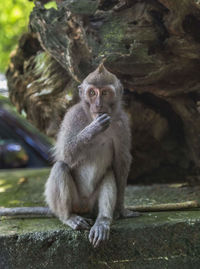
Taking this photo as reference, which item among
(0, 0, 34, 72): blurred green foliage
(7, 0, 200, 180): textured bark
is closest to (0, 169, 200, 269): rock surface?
(7, 0, 200, 180): textured bark

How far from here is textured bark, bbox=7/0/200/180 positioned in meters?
3.68

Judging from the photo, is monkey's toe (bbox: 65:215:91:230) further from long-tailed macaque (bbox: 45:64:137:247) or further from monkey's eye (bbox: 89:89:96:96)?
monkey's eye (bbox: 89:89:96:96)

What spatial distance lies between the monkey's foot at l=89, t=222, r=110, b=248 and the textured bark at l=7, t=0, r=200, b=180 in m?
1.95

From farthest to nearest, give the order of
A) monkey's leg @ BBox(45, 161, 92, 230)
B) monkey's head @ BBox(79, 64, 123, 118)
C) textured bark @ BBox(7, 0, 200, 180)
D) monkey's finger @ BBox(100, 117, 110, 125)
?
textured bark @ BBox(7, 0, 200, 180) < monkey's leg @ BBox(45, 161, 92, 230) < monkey's head @ BBox(79, 64, 123, 118) < monkey's finger @ BBox(100, 117, 110, 125)

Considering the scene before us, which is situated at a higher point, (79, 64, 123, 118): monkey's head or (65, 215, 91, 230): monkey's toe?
(79, 64, 123, 118): monkey's head

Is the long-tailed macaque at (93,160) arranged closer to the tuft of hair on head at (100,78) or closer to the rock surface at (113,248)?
the tuft of hair on head at (100,78)

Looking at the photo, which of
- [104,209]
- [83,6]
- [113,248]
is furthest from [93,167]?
[83,6]

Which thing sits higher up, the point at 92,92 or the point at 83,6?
the point at 83,6

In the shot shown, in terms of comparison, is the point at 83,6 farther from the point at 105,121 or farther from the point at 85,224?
the point at 85,224

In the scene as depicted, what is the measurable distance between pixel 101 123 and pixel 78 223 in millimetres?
988

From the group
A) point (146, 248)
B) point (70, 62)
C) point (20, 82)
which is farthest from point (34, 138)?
point (146, 248)

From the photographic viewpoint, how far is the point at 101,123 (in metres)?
2.89

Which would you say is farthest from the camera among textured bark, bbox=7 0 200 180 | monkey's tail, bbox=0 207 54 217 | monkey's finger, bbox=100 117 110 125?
textured bark, bbox=7 0 200 180

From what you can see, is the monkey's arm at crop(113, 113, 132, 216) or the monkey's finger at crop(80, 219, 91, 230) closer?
the monkey's finger at crop(80, 219, 91, 230)
